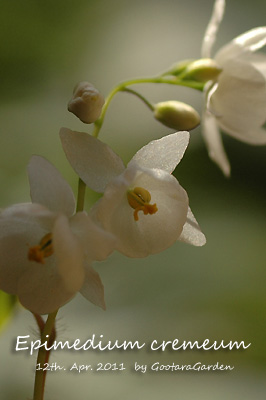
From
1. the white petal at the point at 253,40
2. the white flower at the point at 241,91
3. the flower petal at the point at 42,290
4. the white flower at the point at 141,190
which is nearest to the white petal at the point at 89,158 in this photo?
the white flower at the point at 141,190

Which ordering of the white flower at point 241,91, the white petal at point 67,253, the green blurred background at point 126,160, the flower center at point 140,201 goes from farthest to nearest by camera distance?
the green blurred background at point 126,160, the white flower at point 241,91, the flower center at point 140,201, the white petal at point 67,253

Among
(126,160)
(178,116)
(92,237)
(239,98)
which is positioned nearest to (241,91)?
(239,98)

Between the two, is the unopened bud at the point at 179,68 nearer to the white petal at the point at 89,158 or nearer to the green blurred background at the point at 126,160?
the white petal at the point at 89,158

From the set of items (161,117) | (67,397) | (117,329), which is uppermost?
(161,117)

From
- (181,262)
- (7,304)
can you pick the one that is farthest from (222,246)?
(7,304)

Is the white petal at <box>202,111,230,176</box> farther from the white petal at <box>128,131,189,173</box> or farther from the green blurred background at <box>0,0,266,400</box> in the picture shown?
the green blurred background at <box>0,0,266,400</box>

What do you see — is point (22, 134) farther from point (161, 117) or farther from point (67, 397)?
point (161, 117)

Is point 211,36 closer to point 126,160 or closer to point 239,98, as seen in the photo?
point 239,98
